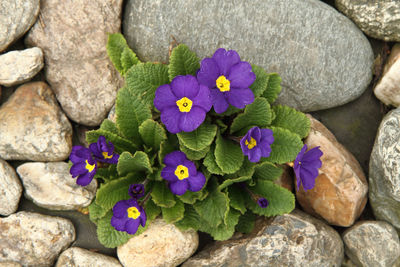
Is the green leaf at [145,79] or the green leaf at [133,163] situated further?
the green leaf at [145,79]

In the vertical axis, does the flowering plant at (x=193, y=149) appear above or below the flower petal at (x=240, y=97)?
below

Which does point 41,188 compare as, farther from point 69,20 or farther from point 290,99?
point 290,99

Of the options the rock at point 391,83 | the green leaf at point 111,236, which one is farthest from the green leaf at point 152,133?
the rock at point 391,83

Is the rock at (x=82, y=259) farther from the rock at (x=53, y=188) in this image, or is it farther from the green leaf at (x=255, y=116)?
the green leaf at (x=255, y=116)

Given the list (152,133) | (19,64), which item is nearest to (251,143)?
(152,133)

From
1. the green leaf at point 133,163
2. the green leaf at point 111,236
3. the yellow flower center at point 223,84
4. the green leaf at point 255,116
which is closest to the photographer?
the yellow flower center at point 223,84

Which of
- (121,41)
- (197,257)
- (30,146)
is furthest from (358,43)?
(30,146)

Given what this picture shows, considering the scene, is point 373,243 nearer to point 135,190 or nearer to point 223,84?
point 223,84
